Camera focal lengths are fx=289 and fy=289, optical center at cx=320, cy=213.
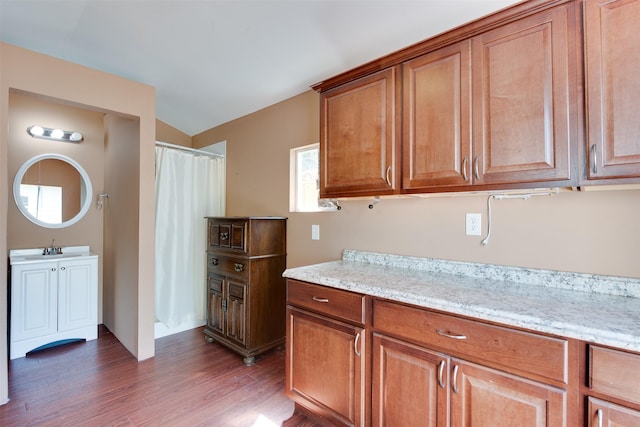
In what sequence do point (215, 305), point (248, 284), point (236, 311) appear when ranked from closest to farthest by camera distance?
point (248, 284) < point (236, 311) < point (215, 305)

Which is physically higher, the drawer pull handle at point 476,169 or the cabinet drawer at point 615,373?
the drawer pull handle at point 476,169

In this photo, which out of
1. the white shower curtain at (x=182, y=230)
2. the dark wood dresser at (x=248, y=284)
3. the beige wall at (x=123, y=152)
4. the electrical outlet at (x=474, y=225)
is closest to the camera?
the electrical outlet at (x=474, y=225)

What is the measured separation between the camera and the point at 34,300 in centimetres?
262

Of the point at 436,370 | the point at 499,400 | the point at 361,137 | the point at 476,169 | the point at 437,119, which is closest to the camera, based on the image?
the point at 499,400

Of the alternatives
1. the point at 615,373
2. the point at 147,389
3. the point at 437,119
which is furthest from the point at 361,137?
the point at 147,389

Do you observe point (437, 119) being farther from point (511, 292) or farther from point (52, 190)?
point (52, 190)

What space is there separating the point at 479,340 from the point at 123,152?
3217 millimetres

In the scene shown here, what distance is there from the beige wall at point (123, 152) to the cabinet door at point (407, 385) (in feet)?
6.92

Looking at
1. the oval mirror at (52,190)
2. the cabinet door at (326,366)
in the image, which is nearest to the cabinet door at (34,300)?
the oval mirror at (52,190)

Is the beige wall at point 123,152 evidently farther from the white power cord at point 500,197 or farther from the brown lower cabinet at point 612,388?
the brown lower cabinet at point 612,388

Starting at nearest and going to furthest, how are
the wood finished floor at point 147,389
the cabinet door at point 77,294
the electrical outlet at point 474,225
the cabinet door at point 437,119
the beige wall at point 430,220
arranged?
the beige wall at point 430,220 < the cabinet door at point 437,119 < the electrical outlet at point 474,225 < the wood finished floor at point 147,389 < the cabinet door at point 77,294

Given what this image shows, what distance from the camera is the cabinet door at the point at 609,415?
0.85m

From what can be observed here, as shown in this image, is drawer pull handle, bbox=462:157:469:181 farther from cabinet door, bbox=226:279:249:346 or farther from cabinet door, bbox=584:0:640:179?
cabinet door, bbox=226:279:249:346

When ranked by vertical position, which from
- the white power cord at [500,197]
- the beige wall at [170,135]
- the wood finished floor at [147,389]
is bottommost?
the wood finished floor at [147,389]
